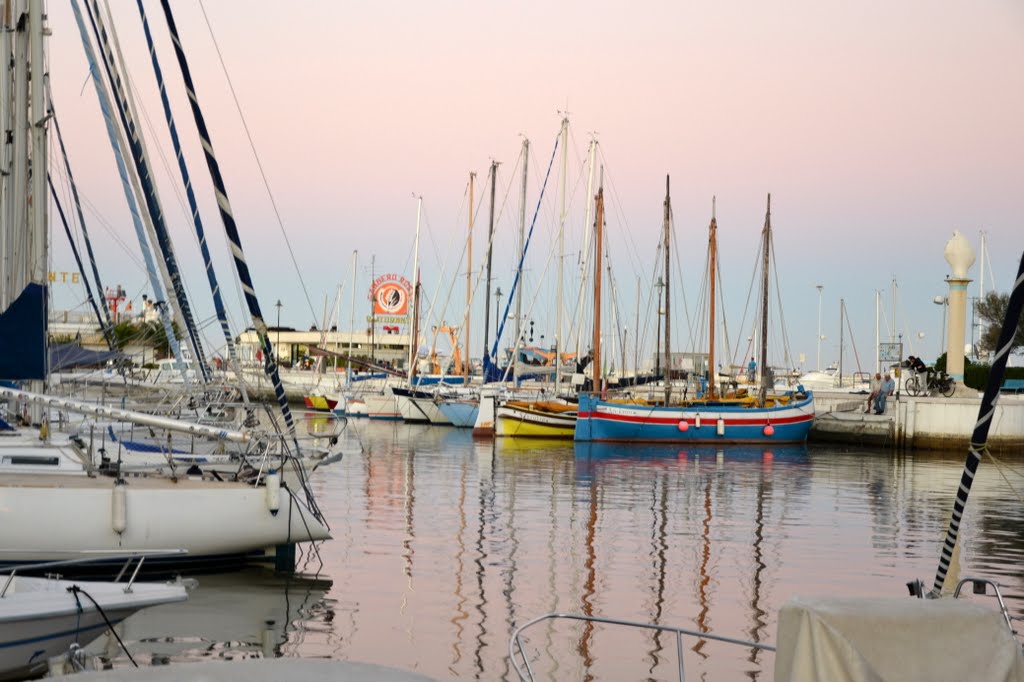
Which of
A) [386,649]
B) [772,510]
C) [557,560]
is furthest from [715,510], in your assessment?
[386,649]

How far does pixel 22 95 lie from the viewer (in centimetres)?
2044

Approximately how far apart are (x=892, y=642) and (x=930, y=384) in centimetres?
4949

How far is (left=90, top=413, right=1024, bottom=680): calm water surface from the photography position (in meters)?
13.3

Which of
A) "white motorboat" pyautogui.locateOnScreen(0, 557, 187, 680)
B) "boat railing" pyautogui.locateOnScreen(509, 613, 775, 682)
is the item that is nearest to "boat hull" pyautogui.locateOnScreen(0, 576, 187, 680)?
"white motorboat" pyautogui.locateOnScreen(0, 557, 187, 680)

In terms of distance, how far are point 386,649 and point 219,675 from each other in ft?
24.1

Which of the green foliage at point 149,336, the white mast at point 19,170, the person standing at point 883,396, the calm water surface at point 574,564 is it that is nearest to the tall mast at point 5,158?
the white mast at point 19,170

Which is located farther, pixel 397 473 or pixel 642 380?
pixel 642 380

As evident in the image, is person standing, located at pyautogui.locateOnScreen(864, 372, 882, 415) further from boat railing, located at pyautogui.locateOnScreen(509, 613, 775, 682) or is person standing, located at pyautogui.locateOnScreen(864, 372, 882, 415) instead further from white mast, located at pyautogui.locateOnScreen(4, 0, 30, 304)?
boat railing, located at pyautogui.locateOnScreen(509, 613, 775, 682)

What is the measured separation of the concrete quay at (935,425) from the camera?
47.0 m

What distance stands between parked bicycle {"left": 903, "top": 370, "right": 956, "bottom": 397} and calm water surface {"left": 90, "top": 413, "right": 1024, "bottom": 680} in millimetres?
11750

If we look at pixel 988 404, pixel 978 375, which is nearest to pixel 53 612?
pixel 988 404

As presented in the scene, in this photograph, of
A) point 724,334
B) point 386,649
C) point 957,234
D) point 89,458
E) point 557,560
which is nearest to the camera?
point 386,649

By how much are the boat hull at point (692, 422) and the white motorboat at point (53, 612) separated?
3969 cm

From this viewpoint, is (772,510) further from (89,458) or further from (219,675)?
(219,675)
